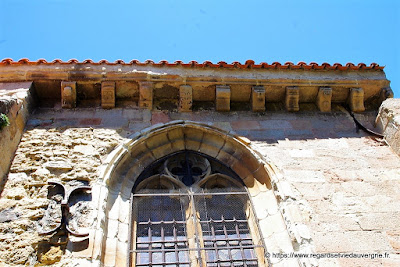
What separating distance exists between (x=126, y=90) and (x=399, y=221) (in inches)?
156

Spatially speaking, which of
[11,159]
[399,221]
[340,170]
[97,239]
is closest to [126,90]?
[11,159]

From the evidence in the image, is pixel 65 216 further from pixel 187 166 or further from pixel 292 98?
pixel 292 98

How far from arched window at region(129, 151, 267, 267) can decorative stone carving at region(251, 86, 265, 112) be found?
115 cm

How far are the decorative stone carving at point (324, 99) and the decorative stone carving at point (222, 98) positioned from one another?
1405mm

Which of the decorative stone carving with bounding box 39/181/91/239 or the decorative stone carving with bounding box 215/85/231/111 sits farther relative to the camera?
the decorative stone carving with bounding box 215/85/231/111

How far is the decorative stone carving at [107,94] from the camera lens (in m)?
6.11

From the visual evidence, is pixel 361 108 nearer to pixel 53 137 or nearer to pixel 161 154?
pixel 161 154

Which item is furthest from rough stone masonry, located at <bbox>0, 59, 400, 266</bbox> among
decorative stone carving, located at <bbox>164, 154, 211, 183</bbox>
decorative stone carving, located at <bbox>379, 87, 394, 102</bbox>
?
decorative stone carving, located at <bbox>164, 154, 211, 183</bbox>

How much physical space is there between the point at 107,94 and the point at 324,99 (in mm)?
3235

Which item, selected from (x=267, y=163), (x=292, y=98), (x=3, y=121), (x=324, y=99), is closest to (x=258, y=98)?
(x=292, y=98)

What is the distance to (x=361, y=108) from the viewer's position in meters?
6.52

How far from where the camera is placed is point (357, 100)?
6547mm

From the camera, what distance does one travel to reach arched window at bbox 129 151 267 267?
14.8 ft

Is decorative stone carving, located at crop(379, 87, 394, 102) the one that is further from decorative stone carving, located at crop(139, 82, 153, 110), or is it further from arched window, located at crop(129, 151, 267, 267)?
decorative stone carving, located at crop(139, 82, 153, 110)
